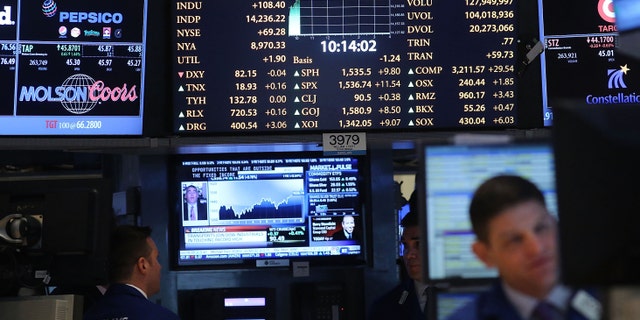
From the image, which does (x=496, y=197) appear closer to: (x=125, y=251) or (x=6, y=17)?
(x=125, y=251)

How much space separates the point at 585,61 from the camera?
4359 millimetres

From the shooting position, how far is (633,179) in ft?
5.69

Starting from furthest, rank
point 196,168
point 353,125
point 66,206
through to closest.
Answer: point 196,168 → point 353,125 → point 66,206

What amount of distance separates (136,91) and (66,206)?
48.7 inches

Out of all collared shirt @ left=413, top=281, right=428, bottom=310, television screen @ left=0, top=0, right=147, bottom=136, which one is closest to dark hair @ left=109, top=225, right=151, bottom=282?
television screen @ left=0, top=0, right=147, bottom=136

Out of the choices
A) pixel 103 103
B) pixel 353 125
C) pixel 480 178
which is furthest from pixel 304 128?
pixel 480 178

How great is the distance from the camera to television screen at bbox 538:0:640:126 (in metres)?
4.35

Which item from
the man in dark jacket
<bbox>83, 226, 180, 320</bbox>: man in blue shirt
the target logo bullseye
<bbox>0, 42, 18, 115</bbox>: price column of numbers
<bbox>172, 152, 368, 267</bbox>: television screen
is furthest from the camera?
<bbox>172, 152, 368, 267</bbox>: television screen

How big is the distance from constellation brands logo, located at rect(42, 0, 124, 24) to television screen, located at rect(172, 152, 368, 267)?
33.1 inches

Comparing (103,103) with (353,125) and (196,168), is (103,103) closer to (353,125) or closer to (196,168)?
(196,168)

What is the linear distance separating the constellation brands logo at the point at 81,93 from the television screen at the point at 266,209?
0.58 m

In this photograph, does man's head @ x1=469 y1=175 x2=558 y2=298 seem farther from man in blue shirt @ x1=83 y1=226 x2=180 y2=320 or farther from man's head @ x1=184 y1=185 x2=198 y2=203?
man's head @ x1=184 y1=185 x2=198 y2=203

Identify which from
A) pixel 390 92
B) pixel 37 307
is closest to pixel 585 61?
pixel 390 92

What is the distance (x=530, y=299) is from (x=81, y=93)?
290 cm
